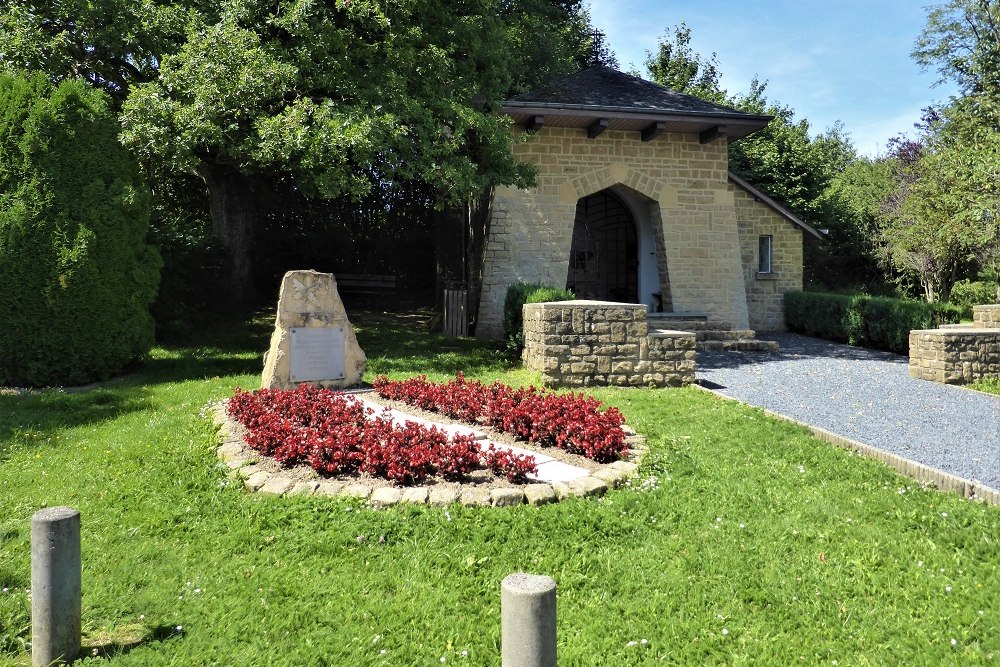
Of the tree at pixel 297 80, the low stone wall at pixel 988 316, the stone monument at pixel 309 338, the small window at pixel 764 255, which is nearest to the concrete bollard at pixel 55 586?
the stone monument at pixel 309 338

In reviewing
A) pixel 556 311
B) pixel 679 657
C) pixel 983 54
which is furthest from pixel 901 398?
pixel 983 54

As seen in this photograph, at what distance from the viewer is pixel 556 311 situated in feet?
27.7

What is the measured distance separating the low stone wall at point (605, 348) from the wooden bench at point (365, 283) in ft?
38.6

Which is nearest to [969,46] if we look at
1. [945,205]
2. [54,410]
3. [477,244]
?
[945,205]

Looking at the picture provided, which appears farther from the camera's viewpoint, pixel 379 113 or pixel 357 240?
pixel 357 240

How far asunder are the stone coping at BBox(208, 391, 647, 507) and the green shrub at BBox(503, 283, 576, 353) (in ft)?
17.3

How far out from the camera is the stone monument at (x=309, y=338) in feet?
24.7

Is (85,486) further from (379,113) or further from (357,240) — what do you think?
(357,240)

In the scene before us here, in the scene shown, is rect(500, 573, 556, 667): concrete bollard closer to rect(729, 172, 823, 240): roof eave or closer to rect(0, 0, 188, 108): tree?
rect(0, 0, 188, 108): tree

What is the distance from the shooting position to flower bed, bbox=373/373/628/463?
5285mm

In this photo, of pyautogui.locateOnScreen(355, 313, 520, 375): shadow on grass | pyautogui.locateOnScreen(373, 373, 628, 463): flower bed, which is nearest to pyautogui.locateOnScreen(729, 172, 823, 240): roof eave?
pyautogui.locateOnScreen(355, 313, 520, 375): shadow on grass

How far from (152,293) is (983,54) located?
19857 mm

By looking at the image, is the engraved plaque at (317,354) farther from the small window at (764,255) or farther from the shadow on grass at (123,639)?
the small window at (764,255)

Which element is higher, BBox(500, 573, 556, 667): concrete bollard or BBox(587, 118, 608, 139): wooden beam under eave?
BBox(587, 118, 608, 139): wooden beam under eave
